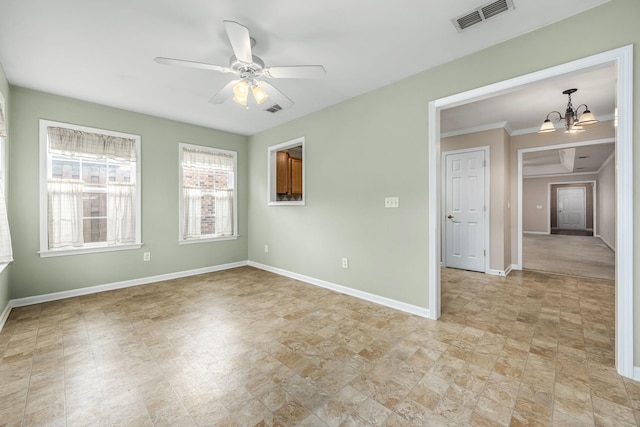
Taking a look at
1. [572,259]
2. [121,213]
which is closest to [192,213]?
[121,213]

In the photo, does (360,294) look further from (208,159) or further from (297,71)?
(208,159)

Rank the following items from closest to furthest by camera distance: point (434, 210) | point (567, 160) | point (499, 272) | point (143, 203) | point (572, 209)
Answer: point (434, 210) → point (143, 203) → point (499, 272) → point (567, 160) → point (572, 209)

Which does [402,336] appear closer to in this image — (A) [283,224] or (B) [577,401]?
(B) [577,401]

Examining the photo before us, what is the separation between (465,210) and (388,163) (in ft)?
8.69

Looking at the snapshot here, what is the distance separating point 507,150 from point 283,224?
14.1 feet

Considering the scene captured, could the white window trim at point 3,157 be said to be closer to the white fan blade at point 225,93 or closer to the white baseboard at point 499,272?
the white fan blade at point 225,93

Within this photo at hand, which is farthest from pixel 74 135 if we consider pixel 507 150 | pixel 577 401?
pixel 507 150

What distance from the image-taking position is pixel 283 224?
15.4 ft

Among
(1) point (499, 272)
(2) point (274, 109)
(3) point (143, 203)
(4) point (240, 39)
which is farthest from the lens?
(1) point (499, 272)

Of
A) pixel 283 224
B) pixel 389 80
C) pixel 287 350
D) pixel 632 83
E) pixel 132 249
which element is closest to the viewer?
pixel 632 83

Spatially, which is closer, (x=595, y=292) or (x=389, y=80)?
(x=389, y=80)

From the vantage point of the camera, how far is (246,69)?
229cm

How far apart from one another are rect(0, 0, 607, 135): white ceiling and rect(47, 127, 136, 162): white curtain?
0.52 meters

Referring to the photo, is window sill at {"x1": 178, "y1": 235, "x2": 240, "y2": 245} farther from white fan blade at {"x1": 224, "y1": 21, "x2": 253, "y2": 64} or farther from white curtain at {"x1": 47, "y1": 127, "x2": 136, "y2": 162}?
white fan blade at {"x1": 224, "y1": 21, "x2": 253, "y2": 64}
